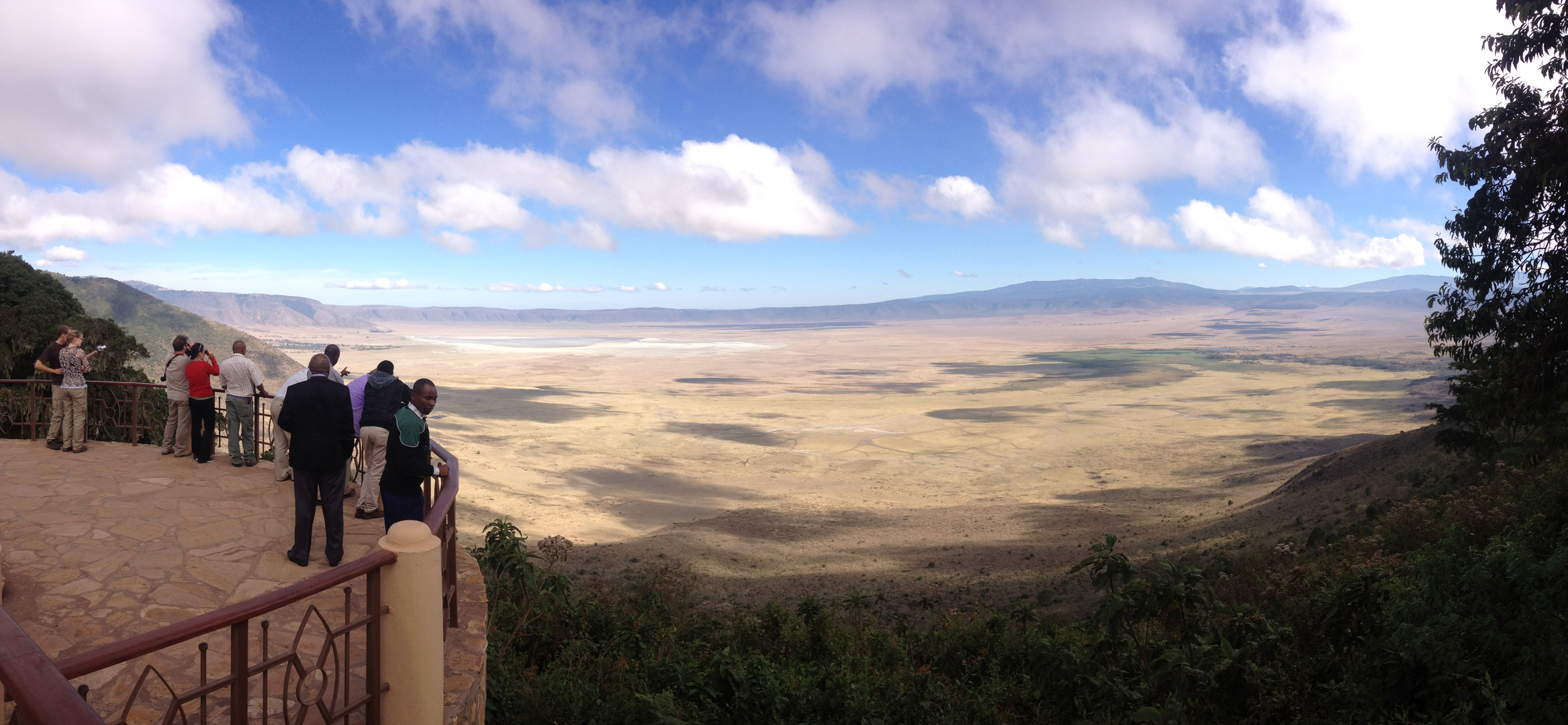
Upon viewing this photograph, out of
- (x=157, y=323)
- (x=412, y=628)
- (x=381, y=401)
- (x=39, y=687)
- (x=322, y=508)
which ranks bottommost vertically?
(x=322, y=508)

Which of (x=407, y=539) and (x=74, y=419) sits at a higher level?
(x=407, y=539)

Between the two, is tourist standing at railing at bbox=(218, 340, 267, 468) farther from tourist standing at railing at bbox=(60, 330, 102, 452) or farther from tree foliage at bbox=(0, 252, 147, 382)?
tree foliage at bbox=(0, 252, 147, 382)

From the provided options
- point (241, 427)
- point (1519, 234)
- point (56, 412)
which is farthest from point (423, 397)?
point (1519, 234)

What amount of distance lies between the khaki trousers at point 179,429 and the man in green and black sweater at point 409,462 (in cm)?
558

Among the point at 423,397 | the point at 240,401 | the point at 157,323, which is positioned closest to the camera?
the point at 423,397

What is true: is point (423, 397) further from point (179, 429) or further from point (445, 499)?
point (179, 429)

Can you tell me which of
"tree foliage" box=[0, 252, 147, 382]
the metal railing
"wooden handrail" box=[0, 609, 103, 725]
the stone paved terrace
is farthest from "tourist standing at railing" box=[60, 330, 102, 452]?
"tree foliage" box=[0, 252, 147, 382]

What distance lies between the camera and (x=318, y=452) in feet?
21.3

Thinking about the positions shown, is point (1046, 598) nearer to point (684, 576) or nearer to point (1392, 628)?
point (684, 576)

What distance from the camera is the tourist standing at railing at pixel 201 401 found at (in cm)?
966

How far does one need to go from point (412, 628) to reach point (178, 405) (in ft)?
29.3

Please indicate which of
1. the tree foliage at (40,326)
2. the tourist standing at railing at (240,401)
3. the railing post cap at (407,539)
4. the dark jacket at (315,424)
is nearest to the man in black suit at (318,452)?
the dark jacket at (315,424)

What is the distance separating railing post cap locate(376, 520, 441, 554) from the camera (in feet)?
11.1

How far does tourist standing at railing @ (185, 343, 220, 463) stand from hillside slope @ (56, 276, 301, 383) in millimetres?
81750
